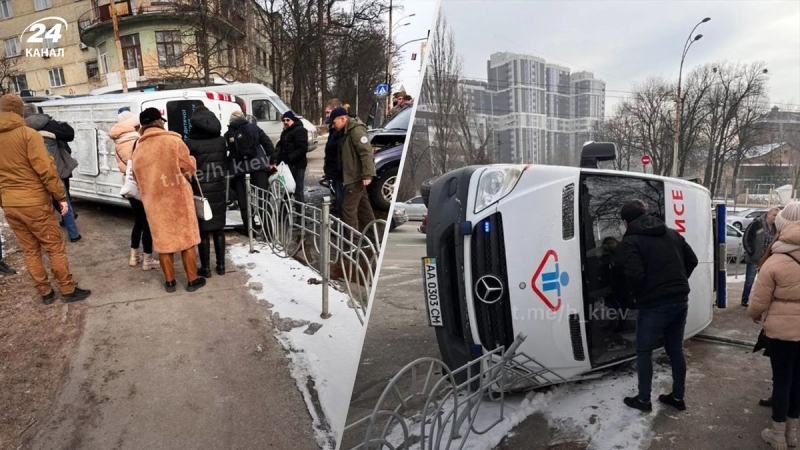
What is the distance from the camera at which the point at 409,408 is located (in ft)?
2.27

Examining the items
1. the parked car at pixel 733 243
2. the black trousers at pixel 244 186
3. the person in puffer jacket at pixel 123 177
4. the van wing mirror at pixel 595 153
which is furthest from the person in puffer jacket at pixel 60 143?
the parked car at pixel 733 243

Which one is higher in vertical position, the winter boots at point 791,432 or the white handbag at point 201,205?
the white handbag at point 201,205

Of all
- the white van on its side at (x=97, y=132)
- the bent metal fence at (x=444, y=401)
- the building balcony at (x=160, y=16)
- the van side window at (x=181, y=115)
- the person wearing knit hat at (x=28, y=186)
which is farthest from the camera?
the van side window at (x=181, y=115)

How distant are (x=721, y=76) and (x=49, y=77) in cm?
181

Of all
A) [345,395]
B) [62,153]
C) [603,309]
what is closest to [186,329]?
[62,153]

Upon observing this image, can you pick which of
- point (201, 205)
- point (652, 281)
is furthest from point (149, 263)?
point (652, 281)

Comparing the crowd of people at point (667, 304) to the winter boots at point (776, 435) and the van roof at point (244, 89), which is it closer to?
the winter boots at point (776, 435)

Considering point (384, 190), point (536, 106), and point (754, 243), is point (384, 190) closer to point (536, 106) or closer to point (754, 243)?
point (536, 106)

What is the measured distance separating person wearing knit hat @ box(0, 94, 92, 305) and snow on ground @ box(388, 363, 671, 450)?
1.23 meters

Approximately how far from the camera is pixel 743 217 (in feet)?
3.95

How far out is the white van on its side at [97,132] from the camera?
4.78 ft

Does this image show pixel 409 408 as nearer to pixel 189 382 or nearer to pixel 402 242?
pixel 402 242

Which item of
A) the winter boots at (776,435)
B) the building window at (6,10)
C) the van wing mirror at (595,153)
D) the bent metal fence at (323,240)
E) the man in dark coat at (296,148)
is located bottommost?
the winter boots at (776,435)

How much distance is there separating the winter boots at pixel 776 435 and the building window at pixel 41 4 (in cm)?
207
